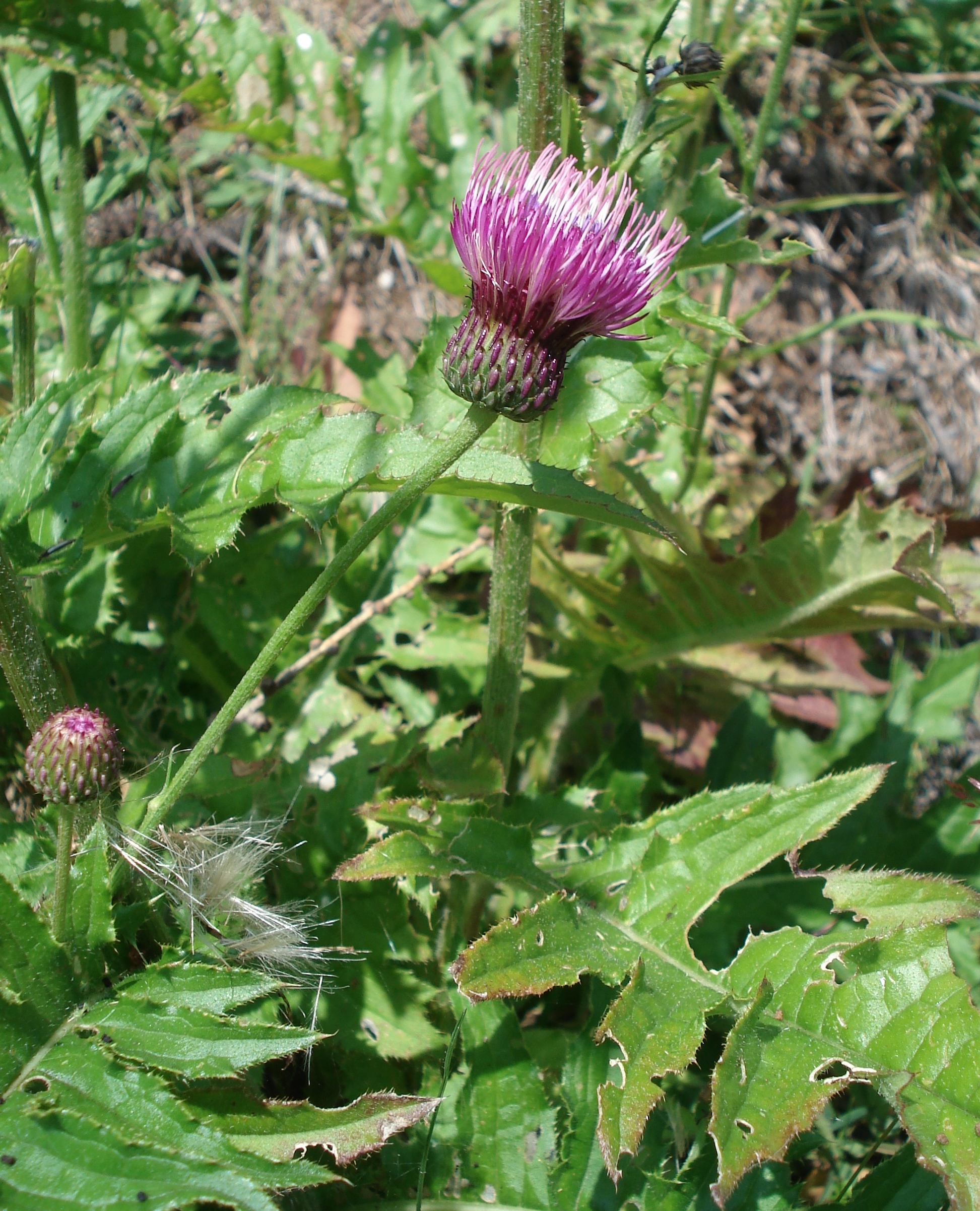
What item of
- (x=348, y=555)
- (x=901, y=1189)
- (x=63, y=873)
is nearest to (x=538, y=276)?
(x=348, y=555)

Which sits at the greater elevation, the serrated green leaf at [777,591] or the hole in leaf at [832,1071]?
the serrated green leaf at [777,591]

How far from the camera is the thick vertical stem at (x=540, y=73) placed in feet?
6.01

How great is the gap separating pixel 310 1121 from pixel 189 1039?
0.27 metres

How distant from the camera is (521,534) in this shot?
214 cm

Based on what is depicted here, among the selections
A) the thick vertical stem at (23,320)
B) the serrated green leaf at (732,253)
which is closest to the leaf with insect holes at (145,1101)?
the thick vertical stem at (23,320)

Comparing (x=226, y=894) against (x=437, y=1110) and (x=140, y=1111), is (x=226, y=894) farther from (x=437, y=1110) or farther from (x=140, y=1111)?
(x=437, y=1110)

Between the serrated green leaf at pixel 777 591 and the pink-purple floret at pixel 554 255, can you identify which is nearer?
the pink-purple floret at pixel 554 255

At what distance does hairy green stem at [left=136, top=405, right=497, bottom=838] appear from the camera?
1.50 metres

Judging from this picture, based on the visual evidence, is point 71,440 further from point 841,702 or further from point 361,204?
point 841,702

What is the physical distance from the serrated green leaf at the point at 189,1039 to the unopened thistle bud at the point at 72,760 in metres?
0.37

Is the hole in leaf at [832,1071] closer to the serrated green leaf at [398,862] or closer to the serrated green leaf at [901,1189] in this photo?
the serrated green leaf at [901,1189]

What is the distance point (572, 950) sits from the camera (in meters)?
1.90

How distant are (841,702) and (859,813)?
17.3 inches

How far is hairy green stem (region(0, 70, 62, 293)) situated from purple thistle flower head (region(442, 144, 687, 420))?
1.51 meters
